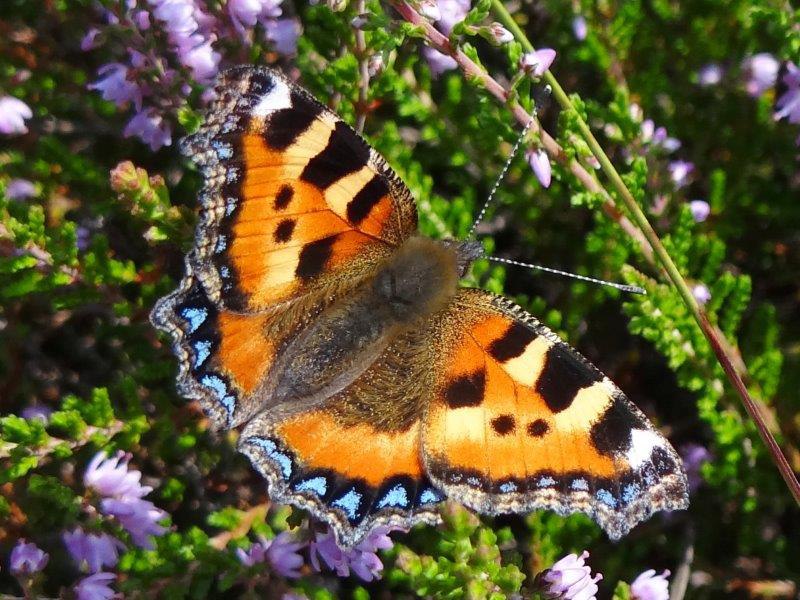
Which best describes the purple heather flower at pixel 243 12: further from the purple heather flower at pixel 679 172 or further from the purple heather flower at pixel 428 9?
the purple heather flower at pixel 679 172

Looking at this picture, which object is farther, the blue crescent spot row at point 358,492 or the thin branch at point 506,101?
the thin branch at point 506,101

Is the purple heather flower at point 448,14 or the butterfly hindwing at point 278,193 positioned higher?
the purple heather flower at point 448,14

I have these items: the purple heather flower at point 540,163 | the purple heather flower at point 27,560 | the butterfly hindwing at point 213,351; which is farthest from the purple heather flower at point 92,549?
the purple heather flower at point 540,163

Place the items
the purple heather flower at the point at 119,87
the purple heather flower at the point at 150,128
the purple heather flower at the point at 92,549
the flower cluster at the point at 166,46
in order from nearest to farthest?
the flower cluster at the point at 166,46 → the purple heather flower at the point at 92,549 → the purple heather flower at the point at 119,87 → the purple heather flower at the point at 150,128

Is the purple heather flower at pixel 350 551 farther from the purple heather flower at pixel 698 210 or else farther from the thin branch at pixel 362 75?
the purple heather flower at pixel 698 210

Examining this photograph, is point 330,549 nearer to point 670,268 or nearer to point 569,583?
point 569,583

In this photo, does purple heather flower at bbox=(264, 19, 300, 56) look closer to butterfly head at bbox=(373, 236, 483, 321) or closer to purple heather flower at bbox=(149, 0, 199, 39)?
purple heather flower at bbox=(149, 0, 199, 39)

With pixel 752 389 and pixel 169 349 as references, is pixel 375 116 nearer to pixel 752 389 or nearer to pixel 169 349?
pixel 169 349

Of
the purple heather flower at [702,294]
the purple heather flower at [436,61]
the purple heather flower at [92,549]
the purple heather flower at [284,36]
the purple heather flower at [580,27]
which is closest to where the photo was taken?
the purple heather flower at [92,549]

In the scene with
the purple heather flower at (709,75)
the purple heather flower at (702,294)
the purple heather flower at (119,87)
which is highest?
the purple heather flower at (709,75)
